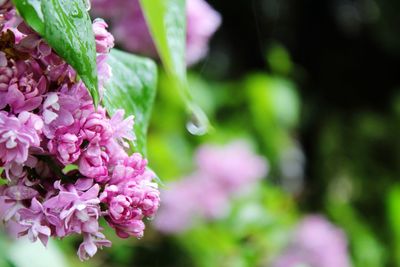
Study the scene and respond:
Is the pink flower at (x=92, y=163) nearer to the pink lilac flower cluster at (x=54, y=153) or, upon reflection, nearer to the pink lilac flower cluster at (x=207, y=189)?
the pink lilac flower cluster at (x=54, y=153)

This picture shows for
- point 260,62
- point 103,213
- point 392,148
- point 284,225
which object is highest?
point 103,213

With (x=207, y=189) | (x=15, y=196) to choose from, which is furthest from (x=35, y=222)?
(x=207, y=189)

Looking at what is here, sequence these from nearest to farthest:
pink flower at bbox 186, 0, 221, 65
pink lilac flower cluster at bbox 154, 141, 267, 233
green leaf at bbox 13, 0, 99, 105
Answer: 1. green leaf at bbox 13, 0, 99, 105
2. pink flower at bbox 186, 0, 221, 65
3. pink lilac flower cluster at bbox 154, 141, 267, 233

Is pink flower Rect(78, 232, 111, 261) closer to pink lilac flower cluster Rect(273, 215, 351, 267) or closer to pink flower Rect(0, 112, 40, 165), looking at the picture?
pink flower Rect(0, 112, 40, 165)

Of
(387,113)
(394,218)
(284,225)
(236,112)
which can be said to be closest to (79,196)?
(284,225)

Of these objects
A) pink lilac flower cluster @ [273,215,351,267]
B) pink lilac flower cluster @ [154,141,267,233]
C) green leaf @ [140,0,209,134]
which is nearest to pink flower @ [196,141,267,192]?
pink lilac flower cluster @ [154,141,267,233]

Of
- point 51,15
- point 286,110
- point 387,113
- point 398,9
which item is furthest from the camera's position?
point 387,113

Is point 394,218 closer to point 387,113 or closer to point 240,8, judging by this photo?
point 387,113
